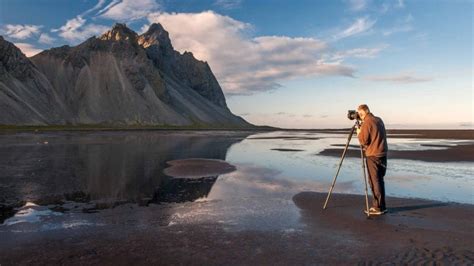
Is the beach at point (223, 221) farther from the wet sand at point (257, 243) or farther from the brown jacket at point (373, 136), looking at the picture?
the brown jacket at point (373, 136)

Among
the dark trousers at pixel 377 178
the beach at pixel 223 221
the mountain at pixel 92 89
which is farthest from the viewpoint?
the mountain at pixel 92 89

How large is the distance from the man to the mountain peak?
17261 centimetres

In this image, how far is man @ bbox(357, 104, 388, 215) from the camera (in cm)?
1199

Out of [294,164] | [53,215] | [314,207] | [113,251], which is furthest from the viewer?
[294,164]

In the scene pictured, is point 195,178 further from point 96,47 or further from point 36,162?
point 96,47

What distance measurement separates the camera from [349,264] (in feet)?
24.5

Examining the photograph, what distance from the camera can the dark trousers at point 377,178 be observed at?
1187 cm

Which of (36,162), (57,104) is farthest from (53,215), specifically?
(57,104)

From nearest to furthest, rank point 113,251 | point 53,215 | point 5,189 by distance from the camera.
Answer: point 113,251
point 53,215
point 5,189

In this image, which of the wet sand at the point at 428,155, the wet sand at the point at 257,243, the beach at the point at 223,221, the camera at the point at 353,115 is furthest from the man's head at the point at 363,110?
the wet sand at the point at 428,155

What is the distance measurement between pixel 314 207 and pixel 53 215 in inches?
305

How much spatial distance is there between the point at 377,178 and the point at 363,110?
2138 mm

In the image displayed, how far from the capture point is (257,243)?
8742mm

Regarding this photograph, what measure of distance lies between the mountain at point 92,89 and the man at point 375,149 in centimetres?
9008
